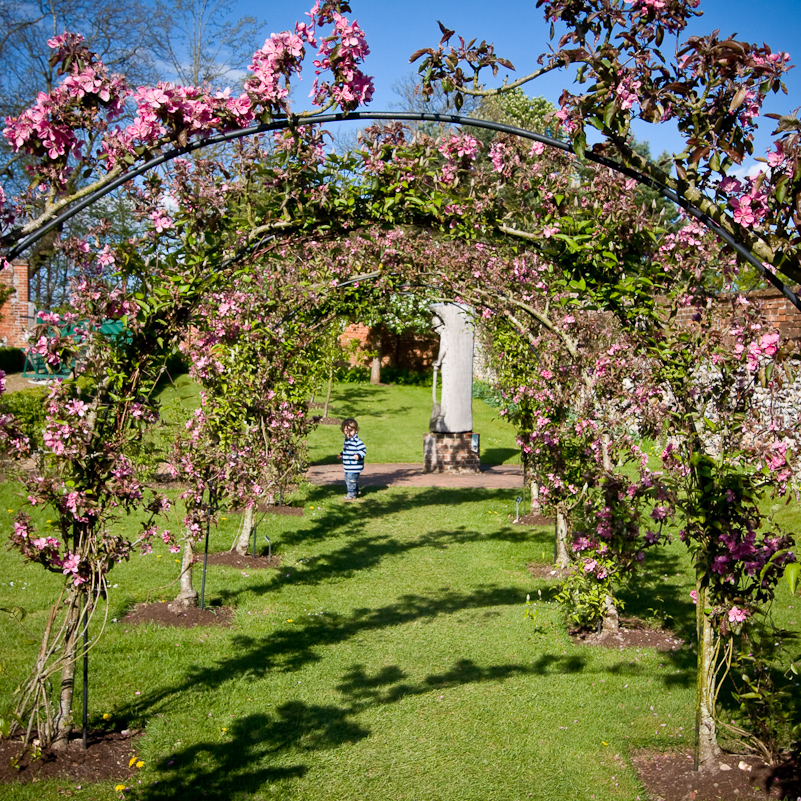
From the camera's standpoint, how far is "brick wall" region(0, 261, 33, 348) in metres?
20.4

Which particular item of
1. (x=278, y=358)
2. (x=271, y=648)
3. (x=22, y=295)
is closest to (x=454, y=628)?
(x=271, y=648)

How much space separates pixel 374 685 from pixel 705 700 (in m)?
2.13

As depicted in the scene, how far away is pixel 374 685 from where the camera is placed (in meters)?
4.96

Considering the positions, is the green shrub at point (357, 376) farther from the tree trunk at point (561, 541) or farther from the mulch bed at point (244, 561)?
the tree trunk at point (561, 541)

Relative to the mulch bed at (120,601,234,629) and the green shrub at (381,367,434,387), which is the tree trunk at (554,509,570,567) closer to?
the mulch bed at (120,601,234,629)

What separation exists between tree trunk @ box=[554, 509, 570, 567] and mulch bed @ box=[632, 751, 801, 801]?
322 cm

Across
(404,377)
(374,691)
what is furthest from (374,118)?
(404,377)

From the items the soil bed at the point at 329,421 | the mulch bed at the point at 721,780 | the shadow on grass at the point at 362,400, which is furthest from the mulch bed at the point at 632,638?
the shadow on grass at the point at 362,400

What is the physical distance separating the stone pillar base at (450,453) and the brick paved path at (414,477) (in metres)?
0.20

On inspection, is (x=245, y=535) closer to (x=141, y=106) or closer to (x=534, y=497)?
(x=534, y=497)

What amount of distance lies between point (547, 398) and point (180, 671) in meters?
3.95

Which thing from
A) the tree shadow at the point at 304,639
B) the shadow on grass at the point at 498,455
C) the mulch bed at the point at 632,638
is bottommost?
the tree shadow at the point at 304,639

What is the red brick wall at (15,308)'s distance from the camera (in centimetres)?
2041

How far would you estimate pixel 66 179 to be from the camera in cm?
313
